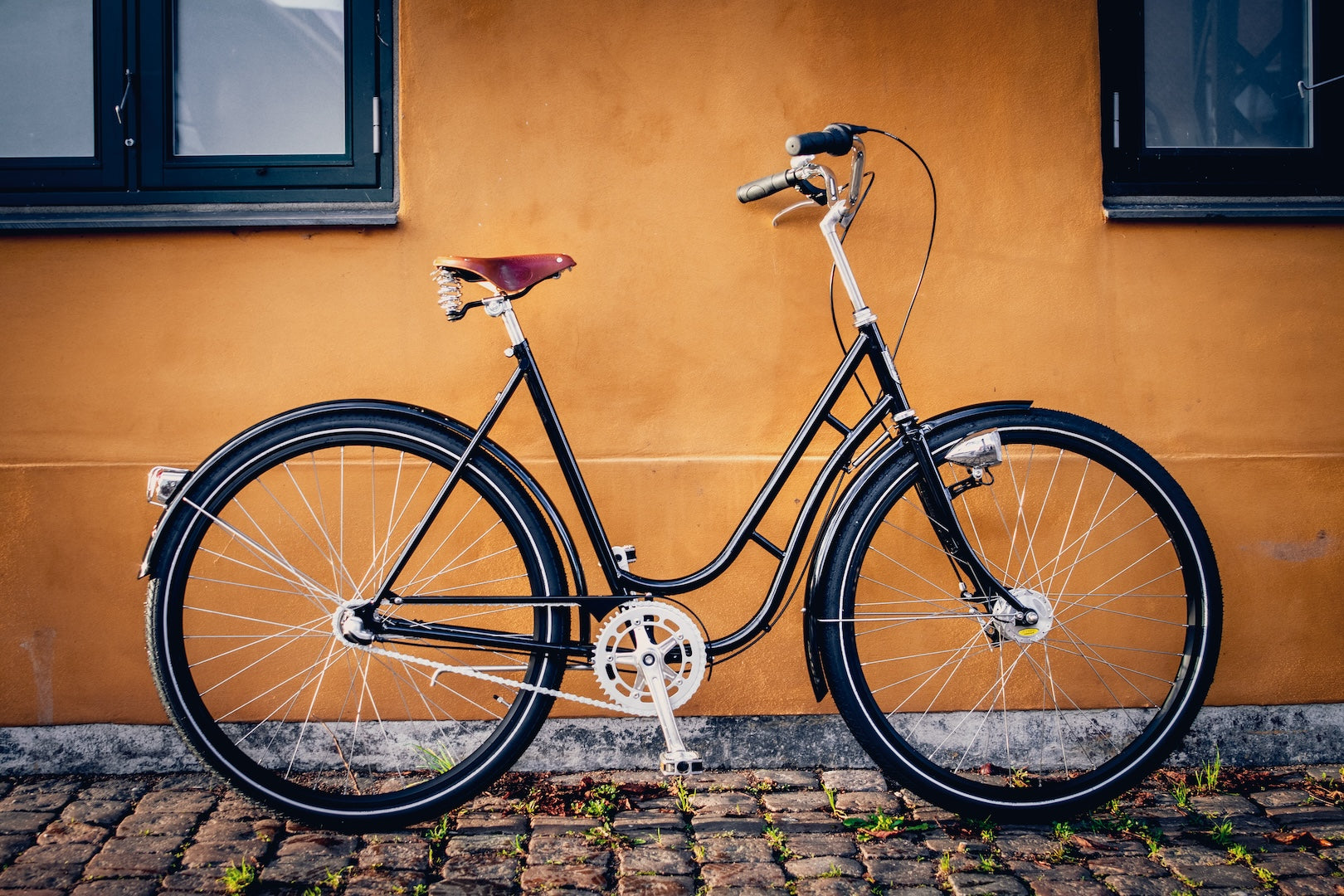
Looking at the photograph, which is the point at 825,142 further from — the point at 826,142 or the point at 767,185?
the point at 767,185

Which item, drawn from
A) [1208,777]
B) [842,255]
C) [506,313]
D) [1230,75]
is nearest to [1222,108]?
[1230,75]

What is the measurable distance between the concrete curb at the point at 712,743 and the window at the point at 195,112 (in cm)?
168

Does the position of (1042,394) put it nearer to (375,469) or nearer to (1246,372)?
(1246,372)

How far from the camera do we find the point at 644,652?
243 centimetres

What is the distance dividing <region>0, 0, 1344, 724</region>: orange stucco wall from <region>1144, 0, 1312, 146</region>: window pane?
0.38 m

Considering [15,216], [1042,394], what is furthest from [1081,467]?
[15,216]

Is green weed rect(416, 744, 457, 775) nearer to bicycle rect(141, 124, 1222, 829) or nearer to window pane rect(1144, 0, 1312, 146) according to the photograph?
bicycle rect(141, 124, 1222, 829)

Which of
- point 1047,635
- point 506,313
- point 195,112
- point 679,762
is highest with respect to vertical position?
point 195,112

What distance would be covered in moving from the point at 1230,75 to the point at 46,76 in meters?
4.11

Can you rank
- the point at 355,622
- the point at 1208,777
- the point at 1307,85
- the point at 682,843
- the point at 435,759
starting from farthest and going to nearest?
the point at 1307,85 → the point at 435,759 → the point at 1208,777 → the point at 682,843 → the point at 355,622

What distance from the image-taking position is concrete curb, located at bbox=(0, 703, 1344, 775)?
117 inches

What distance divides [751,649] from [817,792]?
19.2 inches

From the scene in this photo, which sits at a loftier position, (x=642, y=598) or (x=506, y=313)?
(x=506, y=313)

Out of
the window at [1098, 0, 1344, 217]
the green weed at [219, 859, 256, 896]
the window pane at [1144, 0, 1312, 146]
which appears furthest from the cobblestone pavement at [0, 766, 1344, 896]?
the window pane at [1144, 0, 1312, 146]
